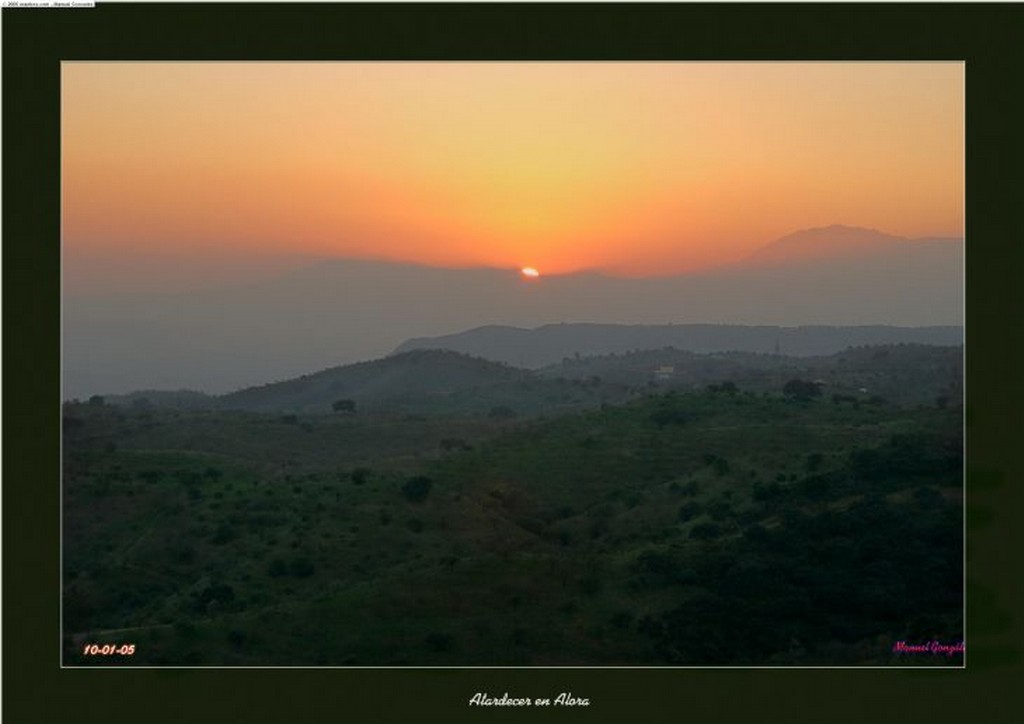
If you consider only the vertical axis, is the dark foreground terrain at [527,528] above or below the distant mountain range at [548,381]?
below

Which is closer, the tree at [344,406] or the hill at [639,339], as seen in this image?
the hill at [639,339]

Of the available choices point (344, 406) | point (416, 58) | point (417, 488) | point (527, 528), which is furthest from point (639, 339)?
point (344, 406)

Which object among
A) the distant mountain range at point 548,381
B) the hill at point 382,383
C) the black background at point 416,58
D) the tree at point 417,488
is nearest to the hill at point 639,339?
the distant mountain range at point 548,381

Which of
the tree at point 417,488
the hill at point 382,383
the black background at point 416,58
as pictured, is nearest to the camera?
the black background at point 416,58

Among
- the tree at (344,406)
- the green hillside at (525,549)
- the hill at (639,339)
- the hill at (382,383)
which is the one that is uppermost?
the hill at (639,339)

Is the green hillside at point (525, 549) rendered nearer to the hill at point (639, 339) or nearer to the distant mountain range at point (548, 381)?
the distant mountain range at point (548, 381)

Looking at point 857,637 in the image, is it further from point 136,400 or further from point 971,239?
point 136,400

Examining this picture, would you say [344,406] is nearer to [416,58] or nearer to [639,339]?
[639,339]
